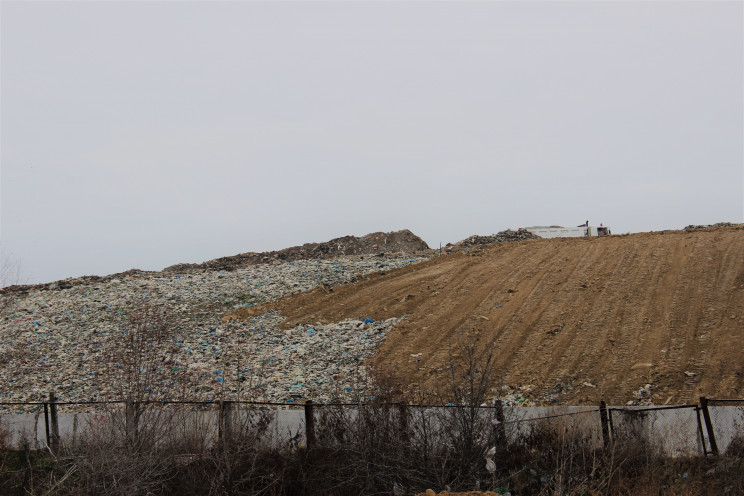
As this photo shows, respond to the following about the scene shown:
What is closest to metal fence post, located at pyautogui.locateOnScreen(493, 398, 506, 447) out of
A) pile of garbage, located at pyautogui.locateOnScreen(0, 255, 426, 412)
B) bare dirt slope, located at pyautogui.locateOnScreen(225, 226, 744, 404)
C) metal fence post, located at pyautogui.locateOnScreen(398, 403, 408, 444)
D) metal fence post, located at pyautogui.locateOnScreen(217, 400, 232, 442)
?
metal fence post, located at pyautogui.locateOnScreen(398, 403, 408, 444)

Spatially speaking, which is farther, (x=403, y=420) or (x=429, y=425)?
(x=403, y=420)

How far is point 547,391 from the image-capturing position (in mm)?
10023

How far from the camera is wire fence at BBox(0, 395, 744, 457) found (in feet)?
21.6

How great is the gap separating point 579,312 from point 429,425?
718 cm

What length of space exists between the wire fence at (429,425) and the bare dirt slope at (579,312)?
8.05ft

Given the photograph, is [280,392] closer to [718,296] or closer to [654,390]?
[654,390]

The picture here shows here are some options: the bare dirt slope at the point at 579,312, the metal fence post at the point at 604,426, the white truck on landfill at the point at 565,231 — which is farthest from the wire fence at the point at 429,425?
the white truck on landfill at the point at 565,231

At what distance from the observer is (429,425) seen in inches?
263

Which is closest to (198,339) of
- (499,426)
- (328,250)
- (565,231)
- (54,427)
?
(54,427)

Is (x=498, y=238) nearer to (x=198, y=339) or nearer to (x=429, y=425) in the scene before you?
(x=198, y=339)

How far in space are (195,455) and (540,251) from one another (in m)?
12.6

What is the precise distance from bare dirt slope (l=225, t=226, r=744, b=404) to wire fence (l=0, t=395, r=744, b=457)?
8.05 ft

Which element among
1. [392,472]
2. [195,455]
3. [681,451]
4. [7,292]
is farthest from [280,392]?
[7,292]

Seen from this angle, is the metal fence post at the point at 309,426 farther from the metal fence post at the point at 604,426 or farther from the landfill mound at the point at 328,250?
the landfill mound at the point at 328,250
